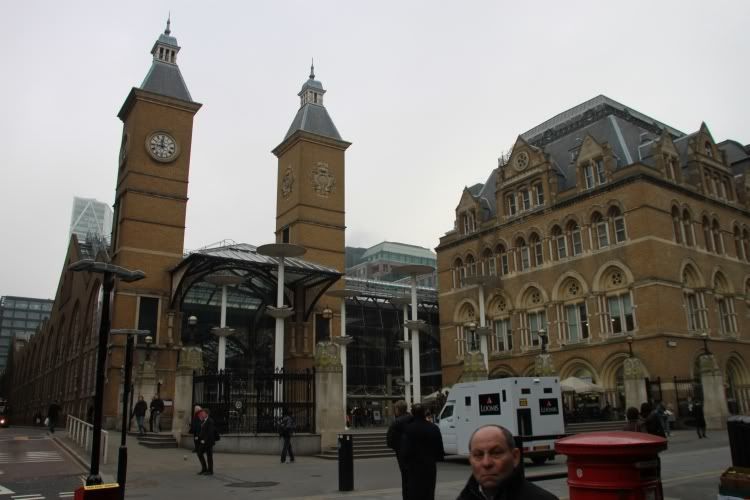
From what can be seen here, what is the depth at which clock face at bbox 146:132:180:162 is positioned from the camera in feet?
151

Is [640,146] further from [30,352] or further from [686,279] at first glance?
[30,352]

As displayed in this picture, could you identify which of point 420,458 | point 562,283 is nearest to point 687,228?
point 562,283

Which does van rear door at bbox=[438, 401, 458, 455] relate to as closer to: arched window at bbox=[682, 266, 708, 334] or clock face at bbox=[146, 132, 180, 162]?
arched window at bbox=[682, 266, 708, 334]

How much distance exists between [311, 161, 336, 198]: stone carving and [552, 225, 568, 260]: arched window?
1995cm

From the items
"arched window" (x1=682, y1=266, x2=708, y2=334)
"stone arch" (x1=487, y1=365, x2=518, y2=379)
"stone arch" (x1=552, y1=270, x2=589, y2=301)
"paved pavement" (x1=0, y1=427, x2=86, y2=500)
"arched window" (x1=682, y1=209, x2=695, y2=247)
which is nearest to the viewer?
"paved pavement" (x1=0, y1=427, x2=86, y2=500)

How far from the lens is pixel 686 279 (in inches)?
1495

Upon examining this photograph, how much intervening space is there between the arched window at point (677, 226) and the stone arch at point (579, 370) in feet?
31.0

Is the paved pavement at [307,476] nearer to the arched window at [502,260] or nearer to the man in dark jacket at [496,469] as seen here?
the man in dark jacket at [496,469]

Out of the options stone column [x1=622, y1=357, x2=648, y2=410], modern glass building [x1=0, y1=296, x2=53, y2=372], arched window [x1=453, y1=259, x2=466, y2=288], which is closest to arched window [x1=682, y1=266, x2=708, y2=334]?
stone column [x1=622, y1=357, x2=648, y2=410]

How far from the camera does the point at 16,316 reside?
566ft

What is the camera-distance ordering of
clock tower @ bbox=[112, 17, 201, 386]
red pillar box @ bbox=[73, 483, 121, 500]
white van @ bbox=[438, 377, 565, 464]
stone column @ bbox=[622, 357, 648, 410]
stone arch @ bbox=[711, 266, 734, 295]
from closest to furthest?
red pillar box @ bbox=[73, 483, 121, 500], white van @ bbox=[438, 377, 565, 464], stone column @ bbox=[622, 357, 648, 410], stone arch @ bbox=[711, 266, 734, 295], clock tower @ bbox=[112, 17, 201, 386]

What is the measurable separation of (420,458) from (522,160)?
4026 cm

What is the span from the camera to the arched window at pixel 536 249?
42850 millimetres

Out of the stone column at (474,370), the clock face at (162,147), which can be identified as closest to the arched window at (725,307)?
the stone column at (474,370)
